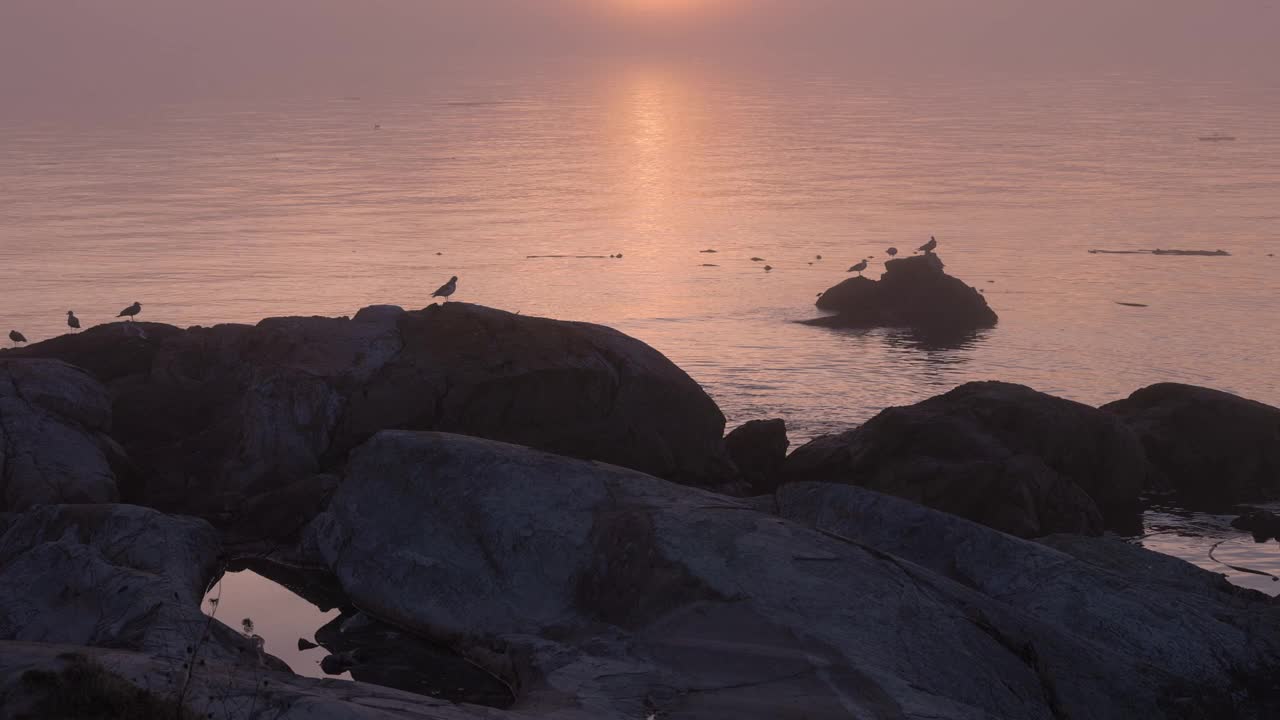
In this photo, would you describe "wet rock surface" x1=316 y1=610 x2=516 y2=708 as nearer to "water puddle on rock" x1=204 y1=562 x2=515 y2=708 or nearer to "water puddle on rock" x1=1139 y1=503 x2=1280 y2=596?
"water puddle on rock" x1=204 y1=562 x2=515 y2=708

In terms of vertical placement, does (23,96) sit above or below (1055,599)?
above

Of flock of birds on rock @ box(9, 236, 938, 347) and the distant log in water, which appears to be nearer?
flock of birds on rock @ box(9, 236, 938, 347)

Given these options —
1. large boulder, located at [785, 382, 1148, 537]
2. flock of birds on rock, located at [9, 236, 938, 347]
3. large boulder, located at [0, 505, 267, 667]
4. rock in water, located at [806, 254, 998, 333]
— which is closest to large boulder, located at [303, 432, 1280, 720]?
large boulder, located at [0, 505, 267, 667]

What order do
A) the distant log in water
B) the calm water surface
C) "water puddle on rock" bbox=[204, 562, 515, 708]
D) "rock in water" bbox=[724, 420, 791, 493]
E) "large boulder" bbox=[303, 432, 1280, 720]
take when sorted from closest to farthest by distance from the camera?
1. "large boulder" bbox=[303, 432, 1280, 720]
2. "water puddle on rock" bbox=[204, 562, 515, 708]
3. "rock in water" bbox=[724, 420, 791, 493]
4. the calm water surface
5. the distant log in water

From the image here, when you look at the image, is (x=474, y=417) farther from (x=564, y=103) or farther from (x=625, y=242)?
(x=564, y=103)

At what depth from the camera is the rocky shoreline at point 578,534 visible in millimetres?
15461

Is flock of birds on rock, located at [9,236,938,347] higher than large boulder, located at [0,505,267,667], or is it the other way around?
flock of birds on rock, located at [9,236,938,347]

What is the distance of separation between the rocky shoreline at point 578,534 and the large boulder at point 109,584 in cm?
5

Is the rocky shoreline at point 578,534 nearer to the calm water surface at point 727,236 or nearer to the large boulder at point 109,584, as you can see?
the large boulder at point 109,584

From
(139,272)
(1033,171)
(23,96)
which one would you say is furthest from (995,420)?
(23,96)

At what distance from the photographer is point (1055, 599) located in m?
18.3

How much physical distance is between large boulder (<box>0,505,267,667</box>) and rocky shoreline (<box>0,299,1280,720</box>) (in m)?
0.05

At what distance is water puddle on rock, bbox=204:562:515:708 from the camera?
17641mm

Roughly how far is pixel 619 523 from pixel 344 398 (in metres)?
9.19
